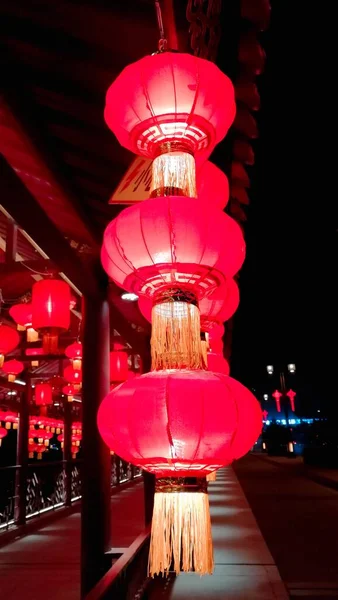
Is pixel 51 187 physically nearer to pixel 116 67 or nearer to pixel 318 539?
pixel 116 67

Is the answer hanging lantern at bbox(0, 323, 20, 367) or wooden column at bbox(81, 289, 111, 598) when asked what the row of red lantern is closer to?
wooden column at bbox(81, 289, 111, 598)

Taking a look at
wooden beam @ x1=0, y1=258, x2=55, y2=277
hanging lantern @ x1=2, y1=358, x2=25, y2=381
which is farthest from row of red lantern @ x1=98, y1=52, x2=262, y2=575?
hanging lantern @ x1=2, y1=358, x2=25, y2=381

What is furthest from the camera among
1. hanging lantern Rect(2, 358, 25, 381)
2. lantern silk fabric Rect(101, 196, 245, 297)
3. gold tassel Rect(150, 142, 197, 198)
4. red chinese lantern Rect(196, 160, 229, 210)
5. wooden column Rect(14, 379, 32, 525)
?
wooden column Rect(14, 379, 32, 525)

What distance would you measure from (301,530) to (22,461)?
5853 millimetres

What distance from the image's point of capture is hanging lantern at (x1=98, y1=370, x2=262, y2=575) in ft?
6.00

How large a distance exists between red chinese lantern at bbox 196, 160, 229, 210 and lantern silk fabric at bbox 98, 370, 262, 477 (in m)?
1.21

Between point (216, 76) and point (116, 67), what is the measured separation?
47.9 inches

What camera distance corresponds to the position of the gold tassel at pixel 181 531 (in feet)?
6.14

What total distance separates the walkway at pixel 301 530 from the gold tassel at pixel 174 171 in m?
5.15

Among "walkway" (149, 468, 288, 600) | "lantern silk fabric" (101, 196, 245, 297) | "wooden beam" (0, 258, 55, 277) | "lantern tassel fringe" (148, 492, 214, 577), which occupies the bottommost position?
"walkway" (149, 468, 288, 600)

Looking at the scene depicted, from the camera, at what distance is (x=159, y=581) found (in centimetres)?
551

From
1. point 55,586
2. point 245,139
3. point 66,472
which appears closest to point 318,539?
point 55,586

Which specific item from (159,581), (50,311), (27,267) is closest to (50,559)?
(159,581)

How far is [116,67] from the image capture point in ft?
10.5
